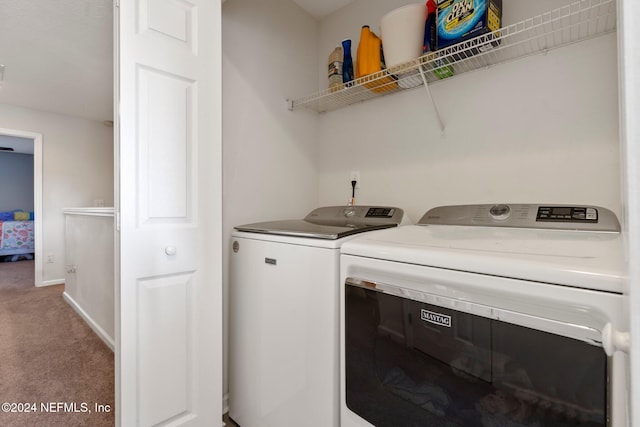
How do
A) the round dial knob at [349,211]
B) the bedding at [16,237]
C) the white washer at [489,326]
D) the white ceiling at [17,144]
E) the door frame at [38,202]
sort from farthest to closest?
the bedding at [16,237] → the white ceiling at [17,144] → the door frame at [38,202] → the round dial knob at [349,211] → the white washer at [489,326]

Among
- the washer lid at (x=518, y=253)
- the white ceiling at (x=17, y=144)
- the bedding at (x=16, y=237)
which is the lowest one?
the bedding at (x=16, y=237)

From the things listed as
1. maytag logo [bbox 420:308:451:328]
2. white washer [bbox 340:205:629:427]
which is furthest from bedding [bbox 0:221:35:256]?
maytag logo [bbox 420:308:451:328]

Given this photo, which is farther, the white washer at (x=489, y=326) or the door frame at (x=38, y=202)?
the door frame at (x=38, y=202)

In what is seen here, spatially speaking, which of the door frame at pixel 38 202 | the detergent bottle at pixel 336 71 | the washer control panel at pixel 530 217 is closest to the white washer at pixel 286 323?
the washer control panel at pixel 530 217

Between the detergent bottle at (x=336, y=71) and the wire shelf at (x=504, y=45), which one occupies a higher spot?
the detergent bottle at (x=336, y=71)

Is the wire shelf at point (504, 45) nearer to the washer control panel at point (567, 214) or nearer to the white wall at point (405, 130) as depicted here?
the white wall at point (405, 130)

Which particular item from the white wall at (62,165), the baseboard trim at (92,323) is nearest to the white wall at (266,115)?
the baseboard trim at (92,323)

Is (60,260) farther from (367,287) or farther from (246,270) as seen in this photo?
(367,287)

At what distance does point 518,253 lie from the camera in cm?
71

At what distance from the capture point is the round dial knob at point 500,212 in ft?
3.86

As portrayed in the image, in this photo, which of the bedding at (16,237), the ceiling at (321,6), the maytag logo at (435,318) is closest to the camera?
the maytag logo at (435,318)

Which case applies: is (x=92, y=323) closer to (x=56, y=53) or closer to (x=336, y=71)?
(x=56, y=53)

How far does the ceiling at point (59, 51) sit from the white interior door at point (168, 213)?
1138 millimetres

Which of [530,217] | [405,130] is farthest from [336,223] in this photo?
[530,217]
